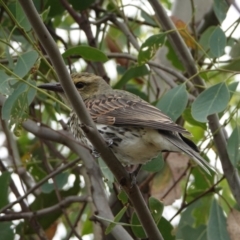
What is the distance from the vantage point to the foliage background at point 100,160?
371 centimetres

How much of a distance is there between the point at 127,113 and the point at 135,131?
0.41 feet

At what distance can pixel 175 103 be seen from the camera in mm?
3984

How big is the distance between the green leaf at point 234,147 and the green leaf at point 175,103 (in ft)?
1.11

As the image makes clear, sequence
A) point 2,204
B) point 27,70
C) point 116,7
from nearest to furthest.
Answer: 1. point 27,70
2. point 2,204
3. point 116,7

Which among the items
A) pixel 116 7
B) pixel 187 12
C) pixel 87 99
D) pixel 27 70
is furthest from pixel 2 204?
pixel 187 12

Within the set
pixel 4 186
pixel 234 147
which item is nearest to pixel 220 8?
pixel 234 147

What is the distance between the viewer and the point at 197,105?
3723 mm

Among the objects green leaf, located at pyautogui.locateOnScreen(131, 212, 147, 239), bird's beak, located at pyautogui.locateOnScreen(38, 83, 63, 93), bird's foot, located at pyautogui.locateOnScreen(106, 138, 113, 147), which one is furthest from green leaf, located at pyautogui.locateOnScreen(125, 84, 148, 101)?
green leaf, located at pyautogui.locateOnScreen(131, 212, 147, 239)

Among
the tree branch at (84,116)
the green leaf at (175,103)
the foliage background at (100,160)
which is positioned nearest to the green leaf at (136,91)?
the foliage background at (100,160)

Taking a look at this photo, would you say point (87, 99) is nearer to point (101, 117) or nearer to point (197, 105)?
point (101, 117)

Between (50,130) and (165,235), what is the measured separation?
3.49 feet

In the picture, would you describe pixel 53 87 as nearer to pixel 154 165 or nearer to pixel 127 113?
pixel 127 113

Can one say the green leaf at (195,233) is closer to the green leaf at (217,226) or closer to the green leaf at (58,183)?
the green leaf at (217,226)

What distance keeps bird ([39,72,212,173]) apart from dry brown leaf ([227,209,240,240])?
19.2 inches
